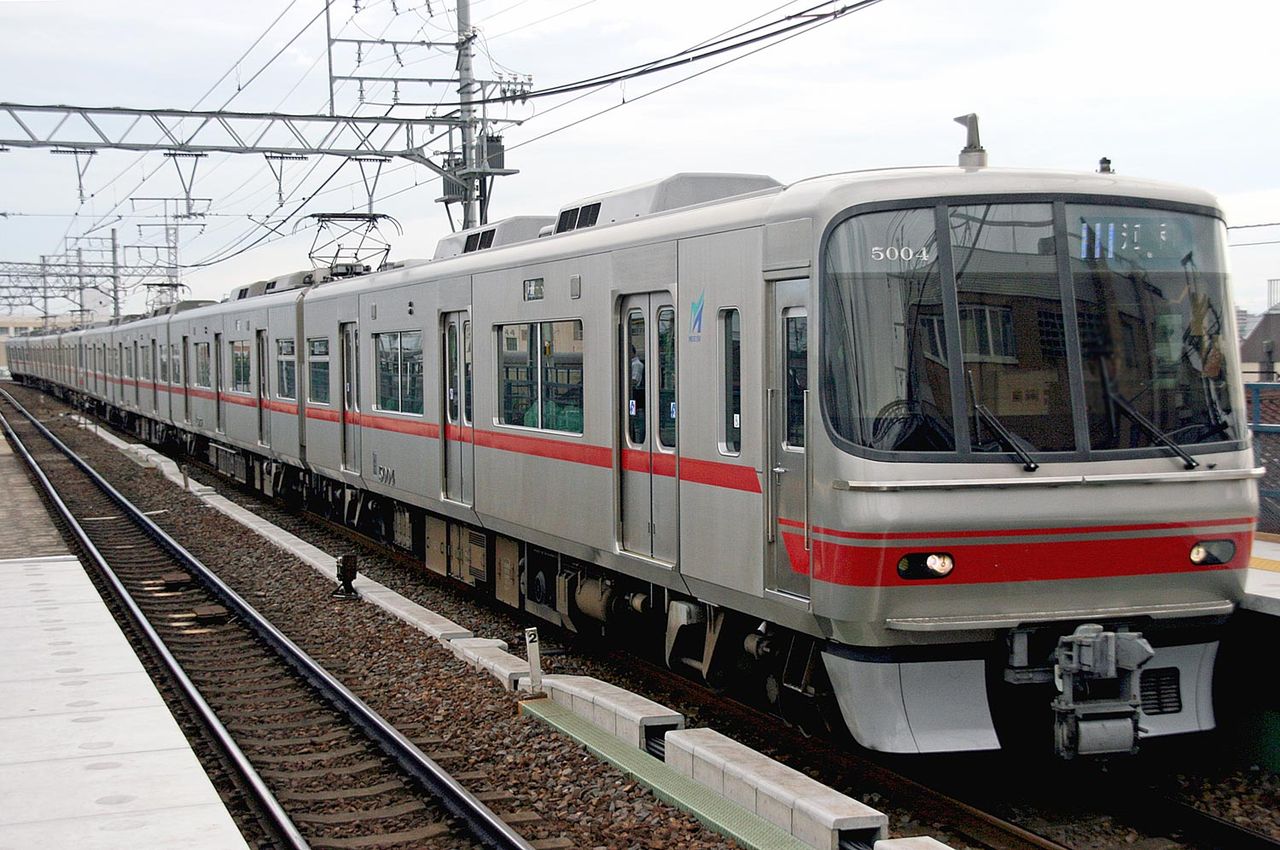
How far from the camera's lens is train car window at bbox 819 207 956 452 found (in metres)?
6.19

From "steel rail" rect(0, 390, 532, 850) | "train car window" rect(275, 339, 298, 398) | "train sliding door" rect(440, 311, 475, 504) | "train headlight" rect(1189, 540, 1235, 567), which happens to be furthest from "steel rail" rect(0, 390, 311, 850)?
"train headlight" rect(1189, 540, 1235, 567)

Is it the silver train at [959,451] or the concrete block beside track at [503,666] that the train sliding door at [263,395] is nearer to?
the concrete block beside track at [503,666]

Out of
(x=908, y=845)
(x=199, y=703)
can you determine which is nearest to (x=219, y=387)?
(x=199, y=703)

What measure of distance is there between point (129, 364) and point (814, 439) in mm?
32146

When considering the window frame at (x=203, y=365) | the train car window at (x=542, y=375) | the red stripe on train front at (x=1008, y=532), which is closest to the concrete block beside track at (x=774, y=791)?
the red stripe on train front at (x=1008, y=532)

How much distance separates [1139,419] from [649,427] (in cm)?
287

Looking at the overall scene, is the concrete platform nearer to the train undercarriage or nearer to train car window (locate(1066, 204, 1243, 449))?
the train undercarriage

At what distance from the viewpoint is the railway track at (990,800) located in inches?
240

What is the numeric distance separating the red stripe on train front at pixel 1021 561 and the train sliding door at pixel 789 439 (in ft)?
0.56

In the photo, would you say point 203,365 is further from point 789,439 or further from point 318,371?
point 789,439

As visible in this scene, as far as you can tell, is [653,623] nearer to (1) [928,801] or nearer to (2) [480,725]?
(2) [480,725]

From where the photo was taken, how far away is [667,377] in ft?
26.4

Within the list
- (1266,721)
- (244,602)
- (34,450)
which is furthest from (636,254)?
(34,450)

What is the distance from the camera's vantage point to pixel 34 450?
105ft
